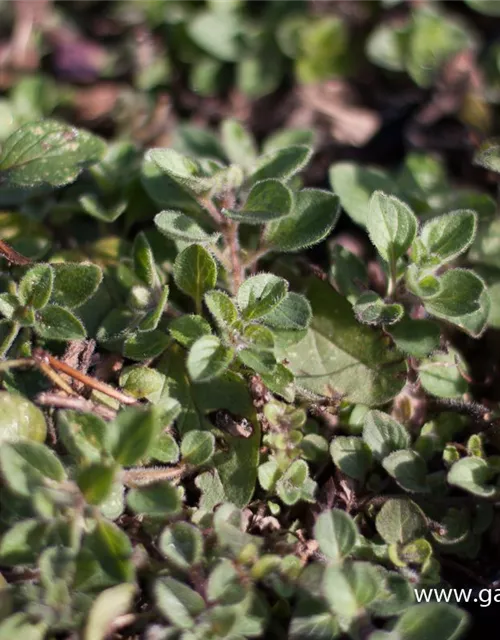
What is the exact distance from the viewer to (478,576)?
183cm

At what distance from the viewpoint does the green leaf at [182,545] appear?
5.10ft

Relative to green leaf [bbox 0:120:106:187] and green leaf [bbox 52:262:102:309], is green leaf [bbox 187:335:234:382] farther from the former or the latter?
green leaf [bbox 0:120:106:187]

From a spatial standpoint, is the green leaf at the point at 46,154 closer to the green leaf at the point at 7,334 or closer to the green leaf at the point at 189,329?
the green leaf at the point at 7,334

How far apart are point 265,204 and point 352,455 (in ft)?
2.21

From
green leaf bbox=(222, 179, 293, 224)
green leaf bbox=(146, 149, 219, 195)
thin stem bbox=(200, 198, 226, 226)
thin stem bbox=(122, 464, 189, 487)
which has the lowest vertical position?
thin stem bbox=(122, 464, 189, 487)

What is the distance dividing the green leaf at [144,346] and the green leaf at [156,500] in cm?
38

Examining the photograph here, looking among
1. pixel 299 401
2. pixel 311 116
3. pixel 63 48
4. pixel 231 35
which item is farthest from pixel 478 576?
pixel 63 48

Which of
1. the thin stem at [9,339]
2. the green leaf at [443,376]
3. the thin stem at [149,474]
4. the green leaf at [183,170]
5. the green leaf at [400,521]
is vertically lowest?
the green leaf at [400,521]

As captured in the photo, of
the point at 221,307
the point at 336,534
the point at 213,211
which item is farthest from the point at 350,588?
the point at 213,211

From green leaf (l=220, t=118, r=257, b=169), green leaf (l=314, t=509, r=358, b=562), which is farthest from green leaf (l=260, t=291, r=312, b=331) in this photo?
green leaf (l=220, t=118, r=257, b=169)

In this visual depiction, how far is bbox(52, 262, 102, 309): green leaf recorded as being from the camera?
6.05 ft

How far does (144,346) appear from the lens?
186 centimetres

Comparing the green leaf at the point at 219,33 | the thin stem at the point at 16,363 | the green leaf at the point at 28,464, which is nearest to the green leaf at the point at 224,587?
the green leaf at the point at 28,464

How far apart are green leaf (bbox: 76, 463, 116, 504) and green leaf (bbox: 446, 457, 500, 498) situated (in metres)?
0.83
